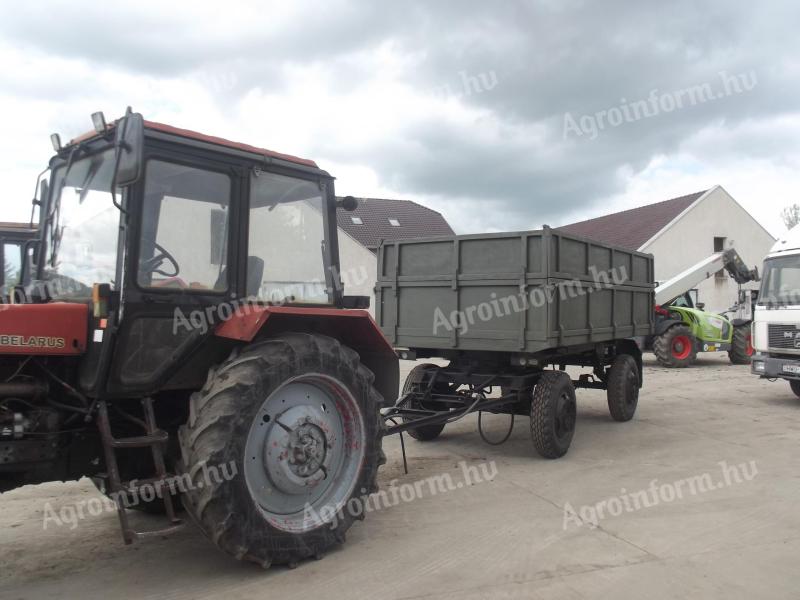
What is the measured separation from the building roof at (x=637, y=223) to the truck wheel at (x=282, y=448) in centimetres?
2009

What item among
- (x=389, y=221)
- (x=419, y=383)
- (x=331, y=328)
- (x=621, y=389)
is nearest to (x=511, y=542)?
(x=331, y=328)

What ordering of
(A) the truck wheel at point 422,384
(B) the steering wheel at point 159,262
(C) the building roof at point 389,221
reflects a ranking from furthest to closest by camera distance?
(C) the building roof at point 389,221
(A) the truck wheel at point 422,384
(B) the steering wheel at point 159,262

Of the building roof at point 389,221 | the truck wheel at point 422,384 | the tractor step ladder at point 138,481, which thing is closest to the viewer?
the tractor step ladder at point 138,481

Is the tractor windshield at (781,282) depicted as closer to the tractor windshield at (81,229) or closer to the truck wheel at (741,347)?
the truck wheel at (741,347)

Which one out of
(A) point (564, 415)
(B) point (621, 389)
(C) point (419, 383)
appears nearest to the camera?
(A) point (564, 415)

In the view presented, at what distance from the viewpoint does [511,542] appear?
4.11 metres

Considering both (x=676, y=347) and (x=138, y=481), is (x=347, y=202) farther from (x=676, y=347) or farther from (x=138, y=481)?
(x=676, y=347)

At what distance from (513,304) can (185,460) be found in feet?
12.1

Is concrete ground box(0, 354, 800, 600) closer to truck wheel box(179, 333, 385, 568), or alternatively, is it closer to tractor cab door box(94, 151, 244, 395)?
truck wheel box(179, 333, 385, 568)

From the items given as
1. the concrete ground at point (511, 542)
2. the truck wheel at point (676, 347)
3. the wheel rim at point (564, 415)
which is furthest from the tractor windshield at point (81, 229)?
the truck wheel at point (676, 347)

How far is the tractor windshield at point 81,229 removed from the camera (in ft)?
11.3

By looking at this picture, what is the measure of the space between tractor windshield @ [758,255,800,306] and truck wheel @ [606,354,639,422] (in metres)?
3.21

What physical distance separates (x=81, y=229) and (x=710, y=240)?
25196 mm

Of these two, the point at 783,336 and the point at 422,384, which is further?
the point at 783,336
